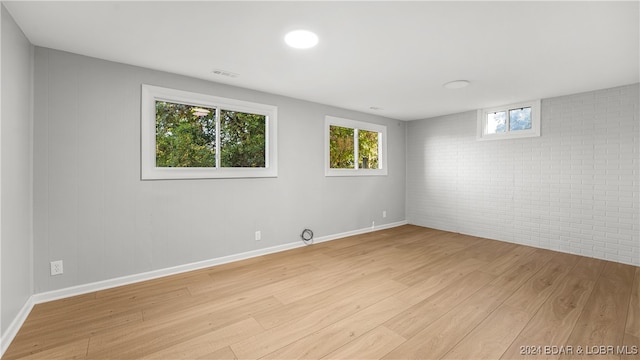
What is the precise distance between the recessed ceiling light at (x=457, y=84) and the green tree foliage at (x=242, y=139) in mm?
2584

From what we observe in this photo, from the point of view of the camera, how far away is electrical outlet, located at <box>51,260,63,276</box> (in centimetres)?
253

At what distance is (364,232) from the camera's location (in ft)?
17.4

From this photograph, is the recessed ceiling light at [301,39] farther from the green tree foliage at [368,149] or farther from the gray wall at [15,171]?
the green tree foliage at [368,149]

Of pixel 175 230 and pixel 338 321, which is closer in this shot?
pixel 338 321

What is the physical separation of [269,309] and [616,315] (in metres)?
2.94

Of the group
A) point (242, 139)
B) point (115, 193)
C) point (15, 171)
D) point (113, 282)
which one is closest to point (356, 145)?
point (242, 139)

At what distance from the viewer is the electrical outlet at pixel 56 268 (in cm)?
253

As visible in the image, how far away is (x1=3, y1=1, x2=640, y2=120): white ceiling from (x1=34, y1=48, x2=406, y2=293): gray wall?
25cm

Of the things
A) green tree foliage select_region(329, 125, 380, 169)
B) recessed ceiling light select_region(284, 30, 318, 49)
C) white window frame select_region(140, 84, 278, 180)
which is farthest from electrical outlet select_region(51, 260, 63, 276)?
green tree foliage select_region(329, 125, 380, 169)

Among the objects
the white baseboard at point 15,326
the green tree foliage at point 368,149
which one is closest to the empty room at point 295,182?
the white baseboard at point 15,326

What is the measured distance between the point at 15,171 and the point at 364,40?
2.99m

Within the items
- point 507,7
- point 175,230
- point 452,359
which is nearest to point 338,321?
point 452,359

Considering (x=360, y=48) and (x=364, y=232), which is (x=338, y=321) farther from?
(x=364, y=232)

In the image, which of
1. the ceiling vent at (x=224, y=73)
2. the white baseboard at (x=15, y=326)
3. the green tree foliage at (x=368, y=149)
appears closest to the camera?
the white baseboard at (x=15, y=326)
